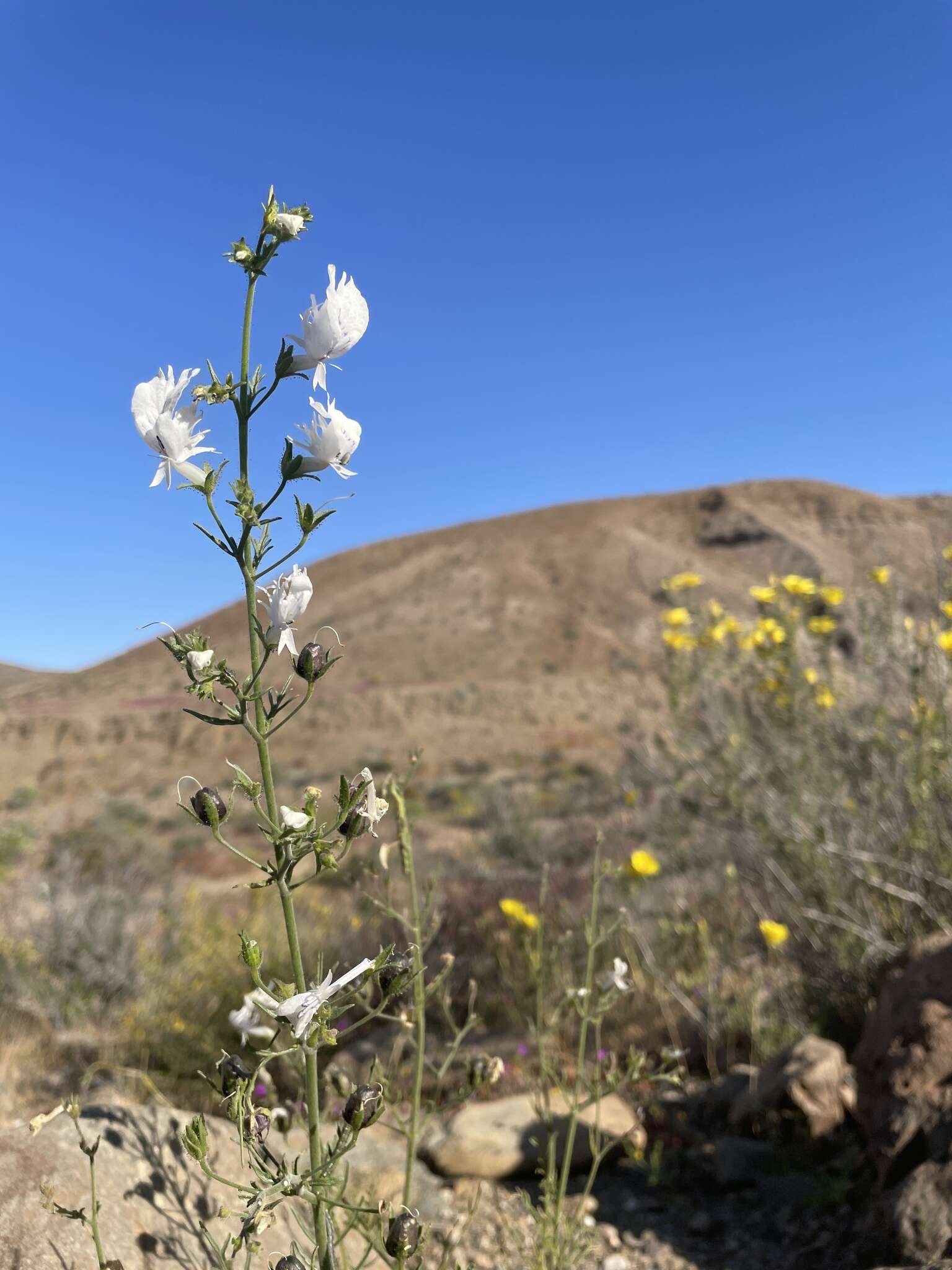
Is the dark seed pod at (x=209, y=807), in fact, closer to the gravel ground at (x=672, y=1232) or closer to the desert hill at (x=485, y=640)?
the gravel ground at (x=672, y=1232)

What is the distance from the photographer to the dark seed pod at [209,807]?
131 centimetres

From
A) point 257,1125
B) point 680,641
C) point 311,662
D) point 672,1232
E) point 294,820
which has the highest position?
point 680,641

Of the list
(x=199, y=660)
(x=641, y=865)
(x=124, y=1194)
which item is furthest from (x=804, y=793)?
(x=199, y=660)

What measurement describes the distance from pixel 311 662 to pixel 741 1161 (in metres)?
2.82

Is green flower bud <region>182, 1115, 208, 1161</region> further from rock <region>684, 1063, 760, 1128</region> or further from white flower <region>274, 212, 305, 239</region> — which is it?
rock <region>684, 1063, 760, 1128</region>

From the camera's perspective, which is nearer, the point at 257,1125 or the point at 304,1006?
the point at 304,1006

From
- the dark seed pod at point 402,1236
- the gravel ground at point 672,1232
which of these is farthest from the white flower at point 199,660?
the gravel ground at point 672,1232

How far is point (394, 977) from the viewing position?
1.37 metres

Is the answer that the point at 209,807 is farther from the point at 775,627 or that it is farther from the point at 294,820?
the point at 775,627

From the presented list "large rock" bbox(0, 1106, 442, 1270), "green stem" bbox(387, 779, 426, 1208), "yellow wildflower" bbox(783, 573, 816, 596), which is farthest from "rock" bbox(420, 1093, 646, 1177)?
"yellow wildflower" bbox(783, 573, 816, 596)

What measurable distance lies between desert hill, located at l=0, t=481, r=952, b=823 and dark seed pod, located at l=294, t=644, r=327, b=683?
51.9 feet

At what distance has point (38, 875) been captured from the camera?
7.70m

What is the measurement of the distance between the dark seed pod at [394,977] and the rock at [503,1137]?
7.26 feet

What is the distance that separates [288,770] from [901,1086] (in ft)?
69.3
